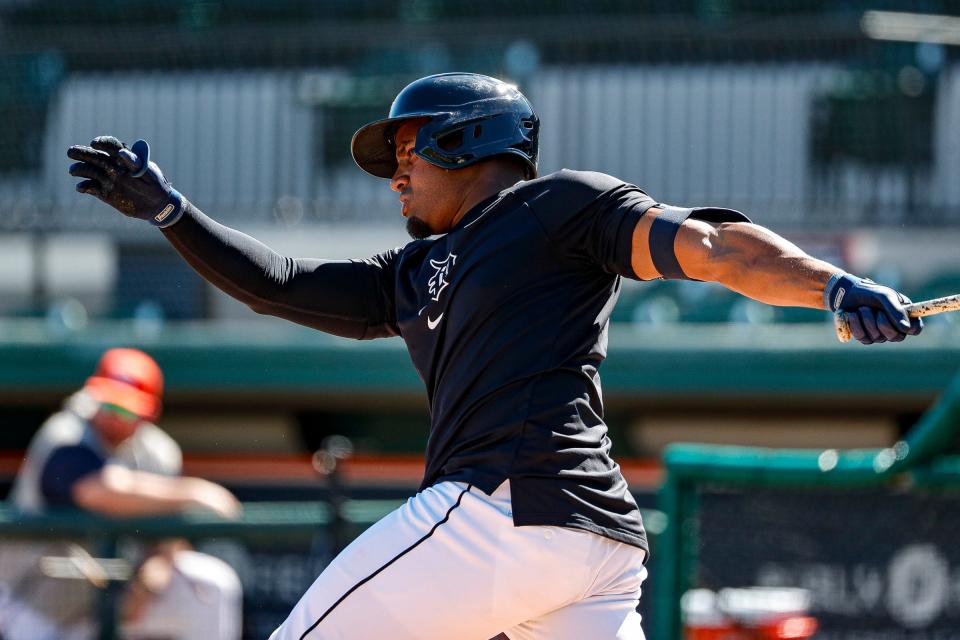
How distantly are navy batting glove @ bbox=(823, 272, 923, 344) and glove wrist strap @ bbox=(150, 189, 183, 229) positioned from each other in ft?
5.20

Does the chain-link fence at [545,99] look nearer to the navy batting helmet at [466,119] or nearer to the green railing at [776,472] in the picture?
the green railing at [776,472]

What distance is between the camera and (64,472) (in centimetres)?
627

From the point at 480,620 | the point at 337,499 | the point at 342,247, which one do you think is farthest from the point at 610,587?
the point at 342,247

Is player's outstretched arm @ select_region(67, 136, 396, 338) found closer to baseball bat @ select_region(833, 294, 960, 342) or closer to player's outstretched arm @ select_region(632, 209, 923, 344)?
player's outstretched arm @ select_region(632, 209, 923, 344)

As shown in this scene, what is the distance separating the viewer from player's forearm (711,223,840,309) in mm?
2684

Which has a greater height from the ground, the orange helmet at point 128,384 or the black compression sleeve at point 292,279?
the black compression sleeve at point 292,279

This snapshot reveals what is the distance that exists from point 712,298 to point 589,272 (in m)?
5.27

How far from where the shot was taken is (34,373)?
26.2 feet

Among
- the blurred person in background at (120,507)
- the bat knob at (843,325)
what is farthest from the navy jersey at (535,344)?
the blurred person in background at (120,507)

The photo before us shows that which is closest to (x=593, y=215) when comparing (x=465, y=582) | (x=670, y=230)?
(x=670, y=230)

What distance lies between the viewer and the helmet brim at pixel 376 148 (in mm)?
3410

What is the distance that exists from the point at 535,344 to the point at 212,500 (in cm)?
367

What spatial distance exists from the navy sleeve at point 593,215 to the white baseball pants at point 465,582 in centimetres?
51

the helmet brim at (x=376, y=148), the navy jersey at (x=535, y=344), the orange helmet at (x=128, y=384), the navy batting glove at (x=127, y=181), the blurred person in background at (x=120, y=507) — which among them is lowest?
the blurred person in background at (x=120, y=507)
